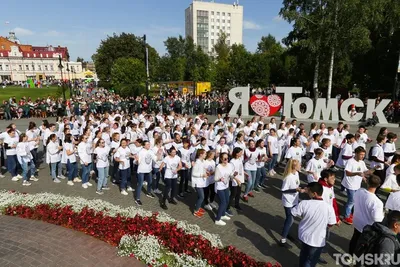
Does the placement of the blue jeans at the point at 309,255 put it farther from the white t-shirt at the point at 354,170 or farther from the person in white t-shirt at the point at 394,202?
the white t-shirt at the point at 354,170

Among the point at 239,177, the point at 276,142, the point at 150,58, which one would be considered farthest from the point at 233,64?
the point at 239,177

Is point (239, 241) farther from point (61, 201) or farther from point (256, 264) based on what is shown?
point (61, 201)

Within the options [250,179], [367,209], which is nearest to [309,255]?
[367,209]

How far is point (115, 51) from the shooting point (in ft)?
185

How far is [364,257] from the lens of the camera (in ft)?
12.6

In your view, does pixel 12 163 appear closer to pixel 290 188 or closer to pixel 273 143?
pixel 273 143

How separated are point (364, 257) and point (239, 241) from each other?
3.05 meters

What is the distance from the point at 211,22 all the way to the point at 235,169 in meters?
116

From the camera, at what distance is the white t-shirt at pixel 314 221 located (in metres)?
4.49

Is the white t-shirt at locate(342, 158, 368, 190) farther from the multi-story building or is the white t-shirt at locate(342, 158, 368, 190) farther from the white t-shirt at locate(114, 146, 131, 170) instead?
the multi-story building

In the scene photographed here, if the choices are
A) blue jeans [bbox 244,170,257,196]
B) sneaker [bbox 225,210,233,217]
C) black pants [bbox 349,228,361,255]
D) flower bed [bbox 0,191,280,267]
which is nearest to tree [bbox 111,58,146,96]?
flower bed [bbox 0,191,280,267]

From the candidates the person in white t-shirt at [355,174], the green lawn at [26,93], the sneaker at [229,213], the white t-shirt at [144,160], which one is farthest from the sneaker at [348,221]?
the green lawn at [26,93]

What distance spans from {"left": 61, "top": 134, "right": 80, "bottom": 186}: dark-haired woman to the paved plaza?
16.2 inches

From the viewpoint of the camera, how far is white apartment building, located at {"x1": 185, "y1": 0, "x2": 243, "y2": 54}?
111m
